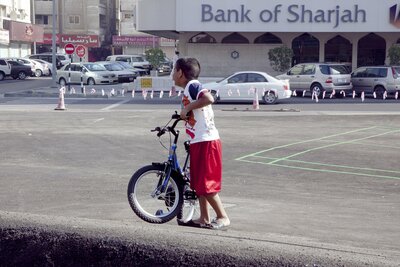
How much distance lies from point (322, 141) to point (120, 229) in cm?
1209

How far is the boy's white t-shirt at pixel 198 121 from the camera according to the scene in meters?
6.59

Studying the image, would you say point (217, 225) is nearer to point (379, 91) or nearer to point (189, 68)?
point (189, 68)

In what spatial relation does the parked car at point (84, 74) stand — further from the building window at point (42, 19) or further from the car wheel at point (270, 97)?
the building window at point (42, 19)

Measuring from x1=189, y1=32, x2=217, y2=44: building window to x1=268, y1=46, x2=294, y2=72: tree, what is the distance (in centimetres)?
380

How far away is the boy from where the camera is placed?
6.55m

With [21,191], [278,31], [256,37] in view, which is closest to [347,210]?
[21,191]

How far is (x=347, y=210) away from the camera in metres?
8.80

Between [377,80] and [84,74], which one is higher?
[84,74]

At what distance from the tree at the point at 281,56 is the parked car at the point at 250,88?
9352 millimetres

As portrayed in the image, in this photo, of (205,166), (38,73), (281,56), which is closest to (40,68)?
(38,73)

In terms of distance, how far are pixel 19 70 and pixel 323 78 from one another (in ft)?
94.8

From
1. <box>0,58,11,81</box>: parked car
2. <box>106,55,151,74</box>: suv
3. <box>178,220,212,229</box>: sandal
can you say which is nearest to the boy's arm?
<box>178,220,212,229</box>: sandal

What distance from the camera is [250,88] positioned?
2883cm

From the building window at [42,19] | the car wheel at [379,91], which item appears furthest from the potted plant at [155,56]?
the building window at [42,19]
